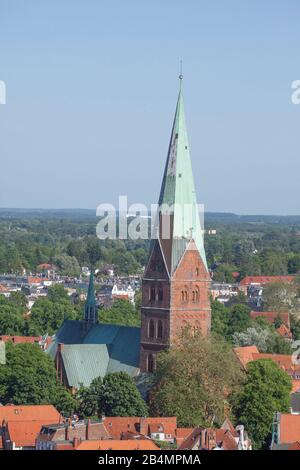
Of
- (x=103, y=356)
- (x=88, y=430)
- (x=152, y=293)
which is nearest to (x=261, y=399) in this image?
(x=152, y=293)

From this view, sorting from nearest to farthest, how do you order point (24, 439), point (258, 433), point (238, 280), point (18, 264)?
point (24, 439) < point (258, 433) < point (238, 280) < point (18, 264)

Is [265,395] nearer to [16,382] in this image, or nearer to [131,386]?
[131,386]

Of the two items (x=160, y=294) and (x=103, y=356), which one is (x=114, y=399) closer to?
(x=160, y=294)

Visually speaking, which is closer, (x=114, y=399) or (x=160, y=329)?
(x=114, y=399)

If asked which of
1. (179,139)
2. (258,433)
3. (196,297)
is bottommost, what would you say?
(258,433)

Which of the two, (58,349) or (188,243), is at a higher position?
(188,243)
